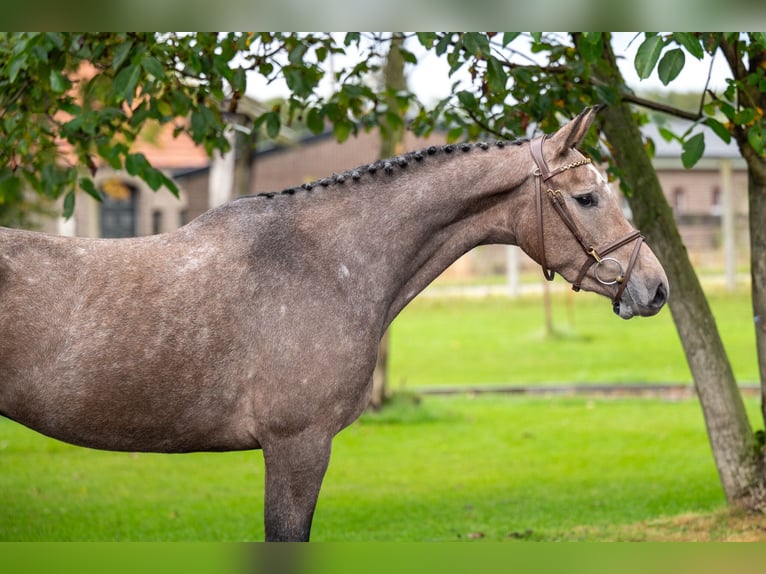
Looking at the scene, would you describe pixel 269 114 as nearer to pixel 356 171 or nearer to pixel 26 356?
pixel 356 171

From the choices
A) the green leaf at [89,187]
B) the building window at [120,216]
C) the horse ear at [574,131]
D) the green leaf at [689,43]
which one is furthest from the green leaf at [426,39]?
the building window at [120,216]

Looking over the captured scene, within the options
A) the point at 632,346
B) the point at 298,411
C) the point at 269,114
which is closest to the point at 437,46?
the point at 269,114

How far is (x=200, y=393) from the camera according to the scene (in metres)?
3.57

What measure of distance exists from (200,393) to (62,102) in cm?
330

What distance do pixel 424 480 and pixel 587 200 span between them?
6188 millimetres

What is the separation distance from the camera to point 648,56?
4391 mm

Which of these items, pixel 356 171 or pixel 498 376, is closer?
pixel 356 171

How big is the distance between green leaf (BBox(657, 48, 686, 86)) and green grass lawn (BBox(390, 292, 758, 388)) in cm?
996

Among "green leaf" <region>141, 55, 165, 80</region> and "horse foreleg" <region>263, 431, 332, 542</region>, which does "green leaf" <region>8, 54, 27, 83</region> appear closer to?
"green leaf" <region>141, 55, 165, 80</region>

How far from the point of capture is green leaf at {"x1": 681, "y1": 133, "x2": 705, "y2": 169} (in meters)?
5.35

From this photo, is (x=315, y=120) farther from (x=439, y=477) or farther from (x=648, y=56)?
(x=439, y=477)

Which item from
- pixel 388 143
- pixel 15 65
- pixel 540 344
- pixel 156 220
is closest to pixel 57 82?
pixel 15 65

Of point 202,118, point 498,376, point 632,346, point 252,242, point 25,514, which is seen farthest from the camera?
point 632,346

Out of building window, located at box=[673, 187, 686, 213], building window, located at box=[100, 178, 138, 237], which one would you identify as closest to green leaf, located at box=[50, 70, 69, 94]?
building window, located at box=[100, 178, 138, 237]
